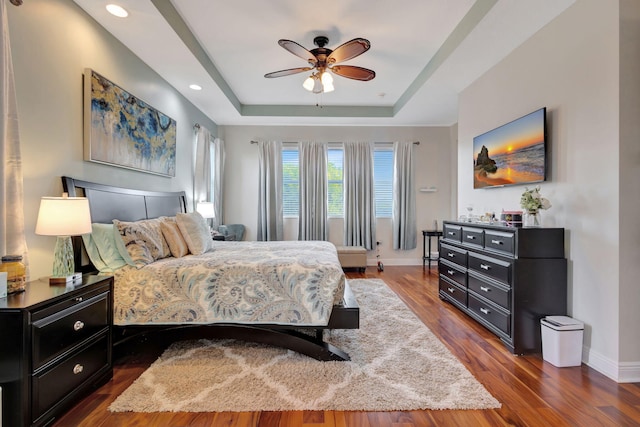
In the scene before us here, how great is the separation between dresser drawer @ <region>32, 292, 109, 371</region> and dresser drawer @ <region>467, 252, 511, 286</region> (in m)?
2.97

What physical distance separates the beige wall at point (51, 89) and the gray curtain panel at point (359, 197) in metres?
3.83

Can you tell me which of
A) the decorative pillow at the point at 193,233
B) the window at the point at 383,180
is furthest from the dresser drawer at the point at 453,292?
the decorative pillow at the point at 193,233

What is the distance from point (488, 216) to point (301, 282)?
87.1 inches

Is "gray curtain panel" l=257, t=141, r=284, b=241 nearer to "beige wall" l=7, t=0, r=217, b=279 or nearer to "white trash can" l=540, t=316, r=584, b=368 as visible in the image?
"beige wall" l=7, t=0, r=217, b=279

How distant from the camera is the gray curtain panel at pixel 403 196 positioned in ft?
18.9

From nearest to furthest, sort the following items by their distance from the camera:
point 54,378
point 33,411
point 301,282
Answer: point 33,411 → point 54,378 → point 301,282

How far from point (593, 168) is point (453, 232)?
58.3 inches

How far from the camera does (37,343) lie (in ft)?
4.76

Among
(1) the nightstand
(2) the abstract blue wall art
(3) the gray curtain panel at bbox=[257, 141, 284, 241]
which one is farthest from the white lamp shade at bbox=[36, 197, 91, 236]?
(3) the gray curtain panel at bbox=[257, 141, 284, 241]

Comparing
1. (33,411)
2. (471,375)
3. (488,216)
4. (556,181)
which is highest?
(556,181)

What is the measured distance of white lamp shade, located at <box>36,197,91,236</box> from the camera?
171cm

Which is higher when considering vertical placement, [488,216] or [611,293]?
[488,216]

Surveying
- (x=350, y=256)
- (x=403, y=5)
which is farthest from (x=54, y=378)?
(x=350, y=256)

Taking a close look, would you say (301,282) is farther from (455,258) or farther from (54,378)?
(455,258)
